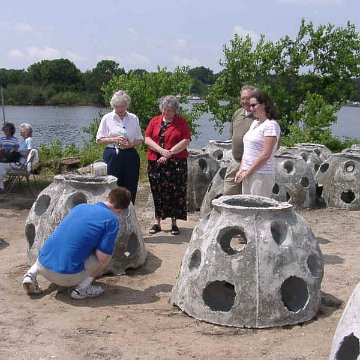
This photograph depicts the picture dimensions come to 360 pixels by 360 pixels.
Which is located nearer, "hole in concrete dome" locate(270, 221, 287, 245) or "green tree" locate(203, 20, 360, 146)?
"hole in concrete dome" locate(270, 221, 287, 245)

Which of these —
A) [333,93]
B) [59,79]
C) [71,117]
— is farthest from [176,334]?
[59,79]

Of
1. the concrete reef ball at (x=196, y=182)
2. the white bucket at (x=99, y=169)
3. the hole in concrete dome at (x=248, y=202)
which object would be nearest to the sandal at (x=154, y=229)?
the white bucket at (x=99, y=169)

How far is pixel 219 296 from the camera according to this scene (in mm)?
6098

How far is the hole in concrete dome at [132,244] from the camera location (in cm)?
717

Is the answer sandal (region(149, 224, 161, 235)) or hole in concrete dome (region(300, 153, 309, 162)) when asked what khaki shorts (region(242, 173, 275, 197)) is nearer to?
sandal (region(149, 224, 161, 235))

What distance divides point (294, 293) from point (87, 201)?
253 centimetres

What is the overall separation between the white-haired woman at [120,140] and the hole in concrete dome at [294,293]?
9.08 feet

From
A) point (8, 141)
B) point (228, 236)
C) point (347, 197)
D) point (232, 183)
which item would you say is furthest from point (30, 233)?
point (347, 197)

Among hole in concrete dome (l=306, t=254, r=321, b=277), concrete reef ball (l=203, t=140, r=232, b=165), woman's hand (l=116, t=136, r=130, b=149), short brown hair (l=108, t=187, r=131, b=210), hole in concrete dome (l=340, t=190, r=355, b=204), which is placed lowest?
hole in concrete dome (l=340, t=190, r=355, b=204)

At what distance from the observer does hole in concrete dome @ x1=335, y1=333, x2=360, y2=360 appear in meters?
3.51

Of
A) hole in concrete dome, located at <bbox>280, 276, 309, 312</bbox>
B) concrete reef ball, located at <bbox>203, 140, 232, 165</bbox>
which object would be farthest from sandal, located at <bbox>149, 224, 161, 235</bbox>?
concrete reef ball, located at <bbox>203, 140, 232, 165</bbox>

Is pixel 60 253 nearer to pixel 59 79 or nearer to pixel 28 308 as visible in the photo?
pixel 28 308

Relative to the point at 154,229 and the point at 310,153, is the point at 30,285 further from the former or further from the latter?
the point at 310,153

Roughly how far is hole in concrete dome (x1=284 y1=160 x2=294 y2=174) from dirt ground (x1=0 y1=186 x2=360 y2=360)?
3972 millimetres
